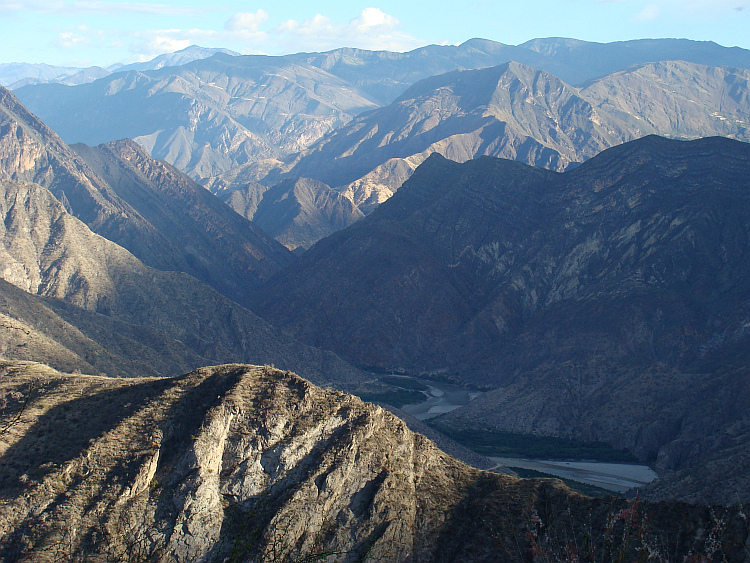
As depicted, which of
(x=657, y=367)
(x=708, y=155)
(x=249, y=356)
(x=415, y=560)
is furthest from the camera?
(x=708, y=155)

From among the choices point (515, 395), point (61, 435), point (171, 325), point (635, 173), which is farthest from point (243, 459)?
point (635, 173)

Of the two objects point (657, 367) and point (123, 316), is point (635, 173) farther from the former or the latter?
point (123, 316)

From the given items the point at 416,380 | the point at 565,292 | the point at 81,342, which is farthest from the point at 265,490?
the point at 565,292

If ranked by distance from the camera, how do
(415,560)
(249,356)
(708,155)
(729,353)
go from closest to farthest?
(415,560) < (729,353) < (249,356) < (708,155)

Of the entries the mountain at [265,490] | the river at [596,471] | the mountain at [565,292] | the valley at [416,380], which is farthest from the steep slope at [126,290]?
the mountain at [265,490]

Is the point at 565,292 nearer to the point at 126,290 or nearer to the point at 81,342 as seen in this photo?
the point at 126,290

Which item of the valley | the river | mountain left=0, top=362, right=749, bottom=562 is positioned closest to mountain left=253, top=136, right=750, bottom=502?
the valley

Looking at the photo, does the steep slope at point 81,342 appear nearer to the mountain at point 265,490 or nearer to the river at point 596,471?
the mountain at point 265,490
